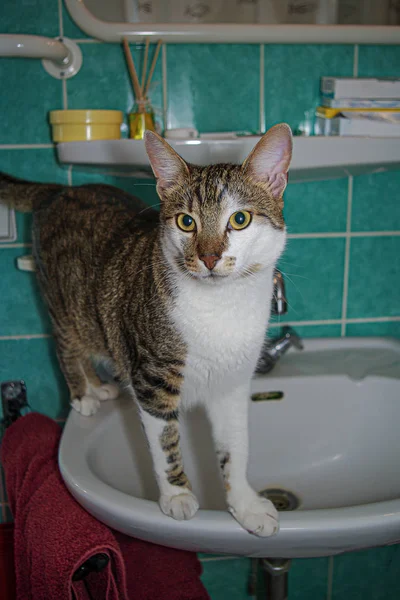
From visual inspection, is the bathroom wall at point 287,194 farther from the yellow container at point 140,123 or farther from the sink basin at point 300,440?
the sink basin at point 300,440

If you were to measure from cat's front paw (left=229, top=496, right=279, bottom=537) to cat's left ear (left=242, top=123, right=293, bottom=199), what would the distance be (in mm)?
477

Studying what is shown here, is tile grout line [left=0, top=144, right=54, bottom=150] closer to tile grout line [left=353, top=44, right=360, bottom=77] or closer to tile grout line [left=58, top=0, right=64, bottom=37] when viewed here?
tile grout line [left=58, top=0, right=64, bottom=37]

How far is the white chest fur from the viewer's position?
837 mm

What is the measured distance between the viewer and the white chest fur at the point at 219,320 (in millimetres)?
837

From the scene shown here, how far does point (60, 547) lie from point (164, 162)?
24.6 inches

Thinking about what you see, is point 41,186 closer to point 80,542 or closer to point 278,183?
point 278,183

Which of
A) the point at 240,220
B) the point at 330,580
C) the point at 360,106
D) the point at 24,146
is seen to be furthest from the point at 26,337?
the point at 330,580

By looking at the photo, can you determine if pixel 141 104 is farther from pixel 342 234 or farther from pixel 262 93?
pixel 342 234

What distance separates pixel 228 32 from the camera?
4.04ft

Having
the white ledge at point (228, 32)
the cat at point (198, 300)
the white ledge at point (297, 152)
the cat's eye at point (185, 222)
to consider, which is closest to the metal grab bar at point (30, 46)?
the white ledge at point (228, 32)

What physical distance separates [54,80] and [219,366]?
841 mm

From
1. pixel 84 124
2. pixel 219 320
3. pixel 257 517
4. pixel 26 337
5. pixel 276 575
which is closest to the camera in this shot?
pixel 257 517

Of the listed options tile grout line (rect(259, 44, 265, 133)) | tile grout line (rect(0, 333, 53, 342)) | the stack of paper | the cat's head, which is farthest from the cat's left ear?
tile grout line (rect(0, 333, 53, 342))

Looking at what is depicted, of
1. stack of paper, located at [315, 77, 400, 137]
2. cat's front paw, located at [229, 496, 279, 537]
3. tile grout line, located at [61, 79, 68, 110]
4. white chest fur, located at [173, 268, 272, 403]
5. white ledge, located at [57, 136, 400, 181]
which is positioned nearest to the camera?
cat's front paw, located at [229, 496, 279, 537]
